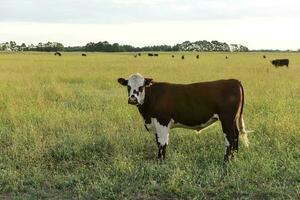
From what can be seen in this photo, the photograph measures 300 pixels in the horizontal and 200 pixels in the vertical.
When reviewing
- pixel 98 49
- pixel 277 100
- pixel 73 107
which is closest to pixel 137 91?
pixel 73 107

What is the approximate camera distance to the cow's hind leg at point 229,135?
7.25m

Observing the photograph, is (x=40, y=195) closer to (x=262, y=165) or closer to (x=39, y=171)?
(x=39, y=171)

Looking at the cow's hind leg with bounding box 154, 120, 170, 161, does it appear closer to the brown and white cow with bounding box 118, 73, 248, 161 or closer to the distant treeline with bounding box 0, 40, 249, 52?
the brown and white cow with bounding box 118, 73, 248, 161

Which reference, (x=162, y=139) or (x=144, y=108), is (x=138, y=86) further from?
(x=162, y=139)

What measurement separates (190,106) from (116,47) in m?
121

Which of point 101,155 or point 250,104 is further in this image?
point 250,104

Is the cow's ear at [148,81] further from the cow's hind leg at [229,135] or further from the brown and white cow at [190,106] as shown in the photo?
the cow's hind leg at [229,135]

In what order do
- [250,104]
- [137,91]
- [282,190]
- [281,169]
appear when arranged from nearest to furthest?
[282,190] < [281,169] < [137,91] < [250,104]

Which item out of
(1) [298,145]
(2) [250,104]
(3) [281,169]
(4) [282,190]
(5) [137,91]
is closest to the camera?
(4) [282,190]

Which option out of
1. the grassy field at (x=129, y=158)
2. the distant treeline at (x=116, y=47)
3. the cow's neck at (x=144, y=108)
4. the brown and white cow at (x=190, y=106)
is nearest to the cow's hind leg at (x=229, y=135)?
the brown and white cow at (x=190, y=106)

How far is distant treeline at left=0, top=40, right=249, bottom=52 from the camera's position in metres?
127

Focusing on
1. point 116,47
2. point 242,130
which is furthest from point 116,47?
point 242,130

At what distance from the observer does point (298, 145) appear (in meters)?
7.85

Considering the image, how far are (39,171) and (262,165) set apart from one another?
3.07 meters
